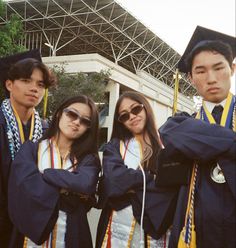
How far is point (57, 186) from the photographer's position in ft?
8.11

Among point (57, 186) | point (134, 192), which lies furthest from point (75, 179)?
point (134, 192)

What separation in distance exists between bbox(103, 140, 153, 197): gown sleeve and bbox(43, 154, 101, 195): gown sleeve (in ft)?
0.37

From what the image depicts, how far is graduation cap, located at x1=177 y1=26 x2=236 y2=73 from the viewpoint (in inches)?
83.7

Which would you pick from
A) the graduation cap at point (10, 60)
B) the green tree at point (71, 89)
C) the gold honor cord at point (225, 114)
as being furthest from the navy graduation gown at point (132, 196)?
the green tree at point (71, 89)

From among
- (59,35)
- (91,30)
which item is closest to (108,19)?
(91,30)

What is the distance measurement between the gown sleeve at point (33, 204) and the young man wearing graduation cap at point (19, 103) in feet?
1.13

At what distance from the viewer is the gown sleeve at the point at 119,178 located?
2541 mm

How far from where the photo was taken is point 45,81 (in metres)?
3.30

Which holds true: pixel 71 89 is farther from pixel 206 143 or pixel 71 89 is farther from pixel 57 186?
pixel 206 143

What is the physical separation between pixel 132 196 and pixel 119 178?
18 centimetres

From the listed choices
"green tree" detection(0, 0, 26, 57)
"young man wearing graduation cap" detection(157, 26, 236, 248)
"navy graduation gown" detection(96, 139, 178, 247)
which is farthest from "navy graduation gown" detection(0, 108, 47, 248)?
"green tree" detection(0, 0, 26, 57)

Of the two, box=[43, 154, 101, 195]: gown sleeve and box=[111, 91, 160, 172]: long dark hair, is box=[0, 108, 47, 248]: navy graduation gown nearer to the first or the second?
box=[43, 154, 101, 195]: gown sleeve

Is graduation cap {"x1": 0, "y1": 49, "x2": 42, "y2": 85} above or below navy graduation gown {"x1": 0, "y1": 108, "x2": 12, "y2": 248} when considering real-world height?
above

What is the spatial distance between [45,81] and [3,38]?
8945mm
